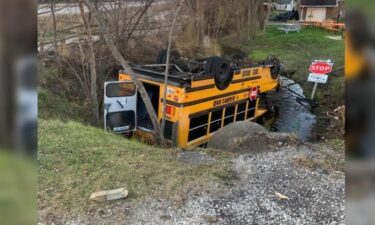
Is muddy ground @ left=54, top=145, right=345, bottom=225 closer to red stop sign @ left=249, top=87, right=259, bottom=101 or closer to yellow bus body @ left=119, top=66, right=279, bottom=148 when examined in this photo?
yellow bus body @ left=119, top=66, right=279, bottom=148

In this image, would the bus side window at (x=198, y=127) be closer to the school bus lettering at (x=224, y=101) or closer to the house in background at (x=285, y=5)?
the school bus lettering at (x=224, y=101)

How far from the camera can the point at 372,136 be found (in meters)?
0.61

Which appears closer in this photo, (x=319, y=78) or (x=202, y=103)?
(x=202, y=103)

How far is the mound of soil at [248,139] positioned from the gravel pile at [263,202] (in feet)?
3.05

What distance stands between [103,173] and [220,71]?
13.3 feet

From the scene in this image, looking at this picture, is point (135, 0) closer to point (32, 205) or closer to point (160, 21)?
point (160, 21)

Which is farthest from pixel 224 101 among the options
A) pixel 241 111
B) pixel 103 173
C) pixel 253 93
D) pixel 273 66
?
pixel 103 173

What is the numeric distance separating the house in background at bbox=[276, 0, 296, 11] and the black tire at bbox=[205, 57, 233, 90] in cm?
4157

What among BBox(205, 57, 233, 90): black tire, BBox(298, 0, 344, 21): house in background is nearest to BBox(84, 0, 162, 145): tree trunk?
BBox(205, 57, 233, 90): black tire

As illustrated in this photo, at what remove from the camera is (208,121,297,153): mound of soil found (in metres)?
6.08

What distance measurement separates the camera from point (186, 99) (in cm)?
718

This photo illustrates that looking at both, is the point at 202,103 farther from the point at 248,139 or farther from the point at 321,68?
the point at 321,68

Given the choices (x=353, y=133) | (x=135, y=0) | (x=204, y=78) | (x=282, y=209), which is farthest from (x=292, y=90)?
(x=353, y=133)

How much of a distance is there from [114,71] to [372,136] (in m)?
11.3
